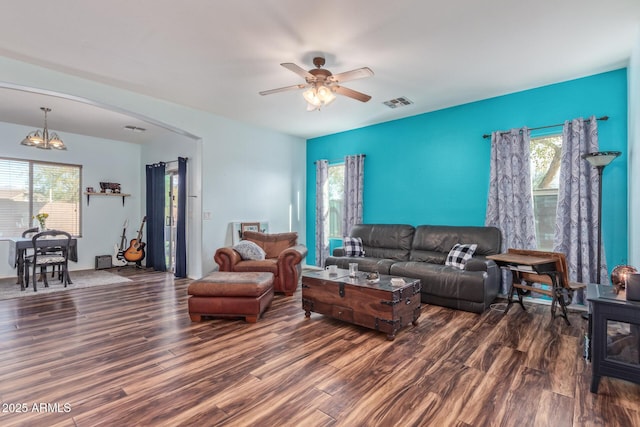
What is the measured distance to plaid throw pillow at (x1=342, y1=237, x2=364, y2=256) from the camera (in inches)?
205

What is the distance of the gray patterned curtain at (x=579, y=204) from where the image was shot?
3.60 metres

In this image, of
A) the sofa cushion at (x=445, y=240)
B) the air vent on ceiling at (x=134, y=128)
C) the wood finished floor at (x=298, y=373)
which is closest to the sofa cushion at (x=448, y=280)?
the wood finished floor at (x=298, y=373)

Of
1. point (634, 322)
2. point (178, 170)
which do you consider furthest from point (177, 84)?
point (634, 322)

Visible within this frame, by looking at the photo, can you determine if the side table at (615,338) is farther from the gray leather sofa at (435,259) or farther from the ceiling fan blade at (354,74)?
the ceiling fan blade at (354,74)

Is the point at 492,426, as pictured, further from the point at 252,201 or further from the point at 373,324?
the point at 252,201

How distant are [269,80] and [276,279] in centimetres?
268

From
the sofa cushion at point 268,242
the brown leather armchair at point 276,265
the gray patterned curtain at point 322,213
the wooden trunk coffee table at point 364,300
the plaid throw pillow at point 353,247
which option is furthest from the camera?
the gray patterned curtain at point 322,213

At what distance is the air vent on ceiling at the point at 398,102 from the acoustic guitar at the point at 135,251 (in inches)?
227

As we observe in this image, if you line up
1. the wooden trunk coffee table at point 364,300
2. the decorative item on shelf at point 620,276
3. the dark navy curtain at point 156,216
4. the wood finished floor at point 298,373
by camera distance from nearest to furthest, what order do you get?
the wood finished floor at point 298,373
the decorative item on shelf at point 620,276
the wooden trunk coffee table at point 364,300
the dark navy curtain at point 156,216

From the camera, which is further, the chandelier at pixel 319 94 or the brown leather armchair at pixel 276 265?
the brown leather armchair at pixel 276 265

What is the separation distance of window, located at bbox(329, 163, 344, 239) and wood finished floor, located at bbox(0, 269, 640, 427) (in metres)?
3.11

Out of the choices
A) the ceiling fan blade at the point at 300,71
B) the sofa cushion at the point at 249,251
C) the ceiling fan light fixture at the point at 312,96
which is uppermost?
the ceiling fan blade at the point at 300,71

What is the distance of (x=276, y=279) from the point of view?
14.8 ft

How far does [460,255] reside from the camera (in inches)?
162
